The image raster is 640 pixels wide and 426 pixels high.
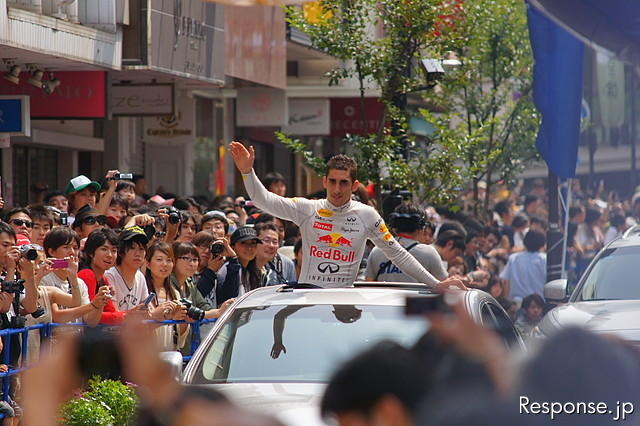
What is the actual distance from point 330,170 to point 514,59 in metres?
16.9

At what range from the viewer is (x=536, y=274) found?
16.5m

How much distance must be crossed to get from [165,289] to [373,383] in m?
7.37

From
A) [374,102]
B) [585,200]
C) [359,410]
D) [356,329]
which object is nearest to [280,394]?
[356,329]

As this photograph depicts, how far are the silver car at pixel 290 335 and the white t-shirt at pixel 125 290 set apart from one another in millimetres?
1828

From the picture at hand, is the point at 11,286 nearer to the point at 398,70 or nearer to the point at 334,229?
the point at 334,229

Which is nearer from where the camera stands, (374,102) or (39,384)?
(39,384)

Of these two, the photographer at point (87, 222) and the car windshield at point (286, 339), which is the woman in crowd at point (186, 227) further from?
the car windshield at point (286, 339)

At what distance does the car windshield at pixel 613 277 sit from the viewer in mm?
10516

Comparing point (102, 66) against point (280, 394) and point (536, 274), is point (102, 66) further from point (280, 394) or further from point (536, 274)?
point (280, 394)

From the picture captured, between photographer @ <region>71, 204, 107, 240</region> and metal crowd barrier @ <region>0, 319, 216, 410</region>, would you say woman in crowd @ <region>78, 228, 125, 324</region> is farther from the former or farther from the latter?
photographer @ <region>71, 204, 107, 240</region>

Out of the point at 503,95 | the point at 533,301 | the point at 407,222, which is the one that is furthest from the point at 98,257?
the point at 503,95

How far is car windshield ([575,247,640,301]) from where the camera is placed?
34.5 feet

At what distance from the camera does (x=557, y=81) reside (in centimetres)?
1460

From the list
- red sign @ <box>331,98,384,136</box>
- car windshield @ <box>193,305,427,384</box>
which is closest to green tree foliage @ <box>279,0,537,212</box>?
car windshield @ <box>193,305,427,384</box>
